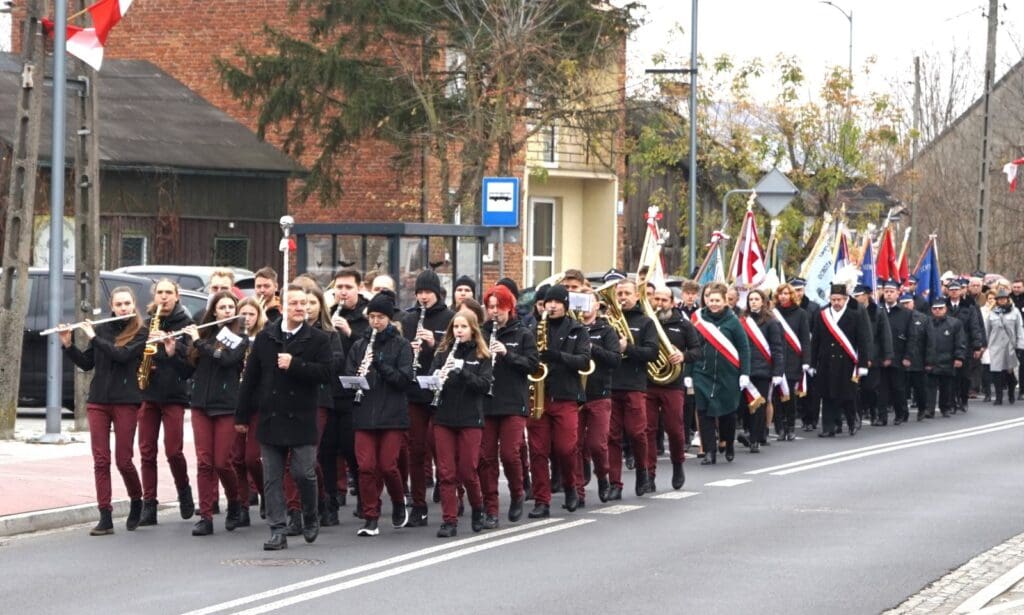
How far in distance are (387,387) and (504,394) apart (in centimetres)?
97

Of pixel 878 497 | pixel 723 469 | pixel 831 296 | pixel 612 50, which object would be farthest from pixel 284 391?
pixel 612 50

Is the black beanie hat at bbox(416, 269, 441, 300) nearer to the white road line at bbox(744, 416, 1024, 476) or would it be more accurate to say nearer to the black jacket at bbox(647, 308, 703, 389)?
the black jacket at bbox(647, 308, 703, 389)

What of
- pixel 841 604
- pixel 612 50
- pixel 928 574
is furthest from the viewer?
pixel 612 50

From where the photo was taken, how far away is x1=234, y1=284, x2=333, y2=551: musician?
1277 cm

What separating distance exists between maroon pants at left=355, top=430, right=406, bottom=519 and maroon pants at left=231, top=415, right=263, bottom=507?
75 cm

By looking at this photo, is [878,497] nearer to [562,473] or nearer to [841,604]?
[562,473]

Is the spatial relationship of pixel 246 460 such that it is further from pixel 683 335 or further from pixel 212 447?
pixel 683 335

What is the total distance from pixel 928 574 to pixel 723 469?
22.2 feet

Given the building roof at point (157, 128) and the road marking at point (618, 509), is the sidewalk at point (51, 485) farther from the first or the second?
the building roof at point (157, 128)

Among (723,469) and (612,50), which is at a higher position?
(612,50)

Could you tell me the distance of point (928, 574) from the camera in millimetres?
11789

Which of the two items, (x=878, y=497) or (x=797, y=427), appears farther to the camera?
(x=797, y=427)

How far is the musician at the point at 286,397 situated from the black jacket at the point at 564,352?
2455 millimetres

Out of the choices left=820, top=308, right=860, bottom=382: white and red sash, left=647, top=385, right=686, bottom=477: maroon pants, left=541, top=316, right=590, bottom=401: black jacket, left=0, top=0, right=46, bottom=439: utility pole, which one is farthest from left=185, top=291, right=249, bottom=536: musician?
left=820, top=308, right=860, bottom=382: white and red sash
